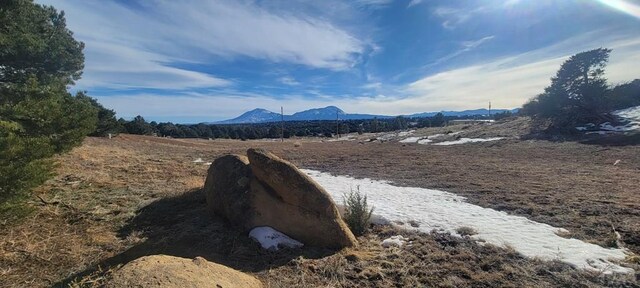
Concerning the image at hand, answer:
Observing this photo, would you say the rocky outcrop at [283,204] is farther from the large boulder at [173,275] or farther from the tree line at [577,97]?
the tree line at [577,97]

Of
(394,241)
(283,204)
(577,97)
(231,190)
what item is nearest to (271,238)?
(283,204)

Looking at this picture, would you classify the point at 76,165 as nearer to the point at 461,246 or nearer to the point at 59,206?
the point at 59,206

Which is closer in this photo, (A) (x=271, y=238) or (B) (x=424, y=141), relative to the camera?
(A) (x=271, y=238)

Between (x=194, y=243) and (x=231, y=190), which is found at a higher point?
(x=231, y=190)

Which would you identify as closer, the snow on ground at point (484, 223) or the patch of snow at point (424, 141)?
the snow on ground at point (484, 223)

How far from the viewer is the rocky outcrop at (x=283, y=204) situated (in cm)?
562

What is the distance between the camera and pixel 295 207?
5.80 metres

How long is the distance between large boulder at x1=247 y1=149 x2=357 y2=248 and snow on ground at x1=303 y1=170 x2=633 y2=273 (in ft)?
6.84

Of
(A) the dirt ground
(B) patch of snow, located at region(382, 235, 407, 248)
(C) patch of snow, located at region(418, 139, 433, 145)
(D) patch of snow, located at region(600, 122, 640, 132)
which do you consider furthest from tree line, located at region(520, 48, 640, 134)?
(B) patch of snow, located at region(382, 235, 407, 248)

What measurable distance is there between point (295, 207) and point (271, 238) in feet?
2.24

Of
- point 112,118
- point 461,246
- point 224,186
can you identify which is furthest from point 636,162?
point 112,118

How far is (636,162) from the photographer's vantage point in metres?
15.4

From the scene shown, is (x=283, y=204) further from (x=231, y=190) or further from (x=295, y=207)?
(x=231, y=190)

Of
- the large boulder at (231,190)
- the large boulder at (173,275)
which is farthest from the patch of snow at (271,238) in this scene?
the large boulder at (173,275)
